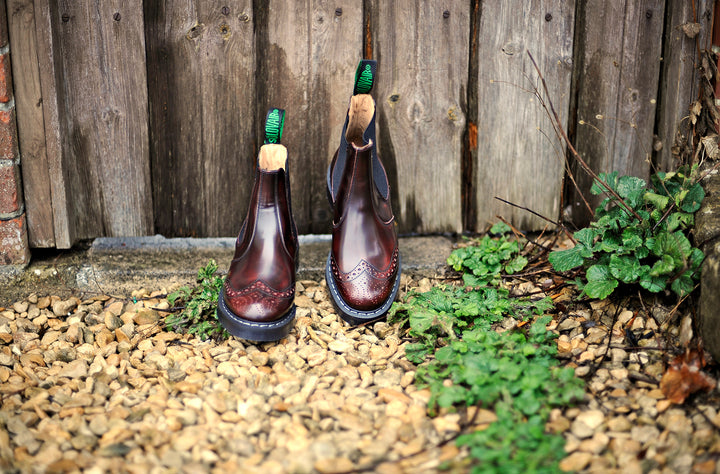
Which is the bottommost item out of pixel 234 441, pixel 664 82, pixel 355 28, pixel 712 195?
pixel 234 441

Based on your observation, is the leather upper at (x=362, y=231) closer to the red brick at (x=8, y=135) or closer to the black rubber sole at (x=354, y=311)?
the black rubber sole at (x=354, y=311)

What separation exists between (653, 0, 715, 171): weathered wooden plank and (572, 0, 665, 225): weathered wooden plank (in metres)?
0.03

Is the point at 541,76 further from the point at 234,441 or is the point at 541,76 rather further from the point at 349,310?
the point at 234,441

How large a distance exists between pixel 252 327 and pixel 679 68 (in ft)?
Answer: 4.73

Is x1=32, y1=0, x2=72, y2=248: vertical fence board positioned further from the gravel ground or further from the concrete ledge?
the gravel ground

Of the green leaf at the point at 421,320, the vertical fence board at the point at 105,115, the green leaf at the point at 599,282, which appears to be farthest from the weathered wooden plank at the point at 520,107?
the vertical fence board at the point at 105,115

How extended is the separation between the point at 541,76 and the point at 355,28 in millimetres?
565

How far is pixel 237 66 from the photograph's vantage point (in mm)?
1952

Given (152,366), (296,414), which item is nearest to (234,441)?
(296,414)

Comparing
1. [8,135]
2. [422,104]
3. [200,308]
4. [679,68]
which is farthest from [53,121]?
[679,68]

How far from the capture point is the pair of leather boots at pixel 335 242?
159 centimetres

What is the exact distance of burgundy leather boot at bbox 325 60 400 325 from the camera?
169cm

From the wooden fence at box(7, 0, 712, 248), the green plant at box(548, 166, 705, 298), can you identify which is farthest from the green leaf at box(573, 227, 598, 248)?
the wooden fence at box(7, 0, 712, 248)

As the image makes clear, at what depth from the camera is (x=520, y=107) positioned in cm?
205
